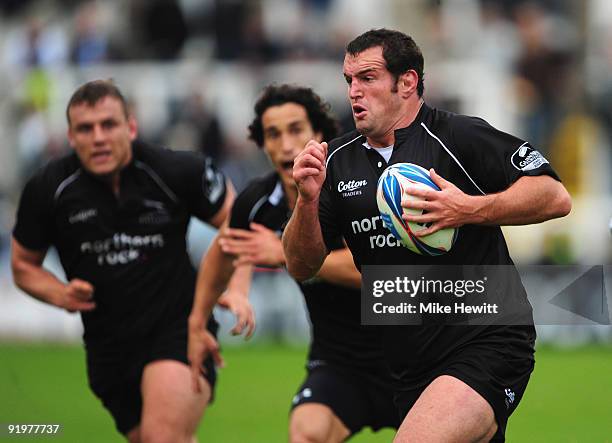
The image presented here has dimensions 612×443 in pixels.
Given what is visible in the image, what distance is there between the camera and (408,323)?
695 cm

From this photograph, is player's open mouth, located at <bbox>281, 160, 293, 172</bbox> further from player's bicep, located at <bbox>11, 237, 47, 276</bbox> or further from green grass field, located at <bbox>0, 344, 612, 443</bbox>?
green grass field, located at <bbox>0, 344, 612, 443</bbox>

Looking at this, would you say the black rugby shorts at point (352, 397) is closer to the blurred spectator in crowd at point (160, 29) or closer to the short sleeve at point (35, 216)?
the short sleeve at point (35, 216)

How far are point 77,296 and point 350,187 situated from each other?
2.60 metres

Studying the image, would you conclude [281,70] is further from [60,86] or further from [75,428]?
[75,428]

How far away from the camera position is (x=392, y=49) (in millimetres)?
6859

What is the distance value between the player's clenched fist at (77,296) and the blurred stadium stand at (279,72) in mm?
10521

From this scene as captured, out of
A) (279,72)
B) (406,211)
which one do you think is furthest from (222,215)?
(279,72)

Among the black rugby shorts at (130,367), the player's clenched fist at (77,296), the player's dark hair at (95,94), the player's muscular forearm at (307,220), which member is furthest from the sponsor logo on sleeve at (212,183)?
the player's muscular forearm at (307,220)

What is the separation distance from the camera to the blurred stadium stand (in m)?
20.4

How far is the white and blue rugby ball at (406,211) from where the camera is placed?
21.6 feet

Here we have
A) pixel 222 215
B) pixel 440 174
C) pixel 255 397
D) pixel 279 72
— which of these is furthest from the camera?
pixel 279 72

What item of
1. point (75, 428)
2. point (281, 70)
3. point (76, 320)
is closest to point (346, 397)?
point (75, 428)

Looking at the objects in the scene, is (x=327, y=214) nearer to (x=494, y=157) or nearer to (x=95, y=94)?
(x=494, y=157)

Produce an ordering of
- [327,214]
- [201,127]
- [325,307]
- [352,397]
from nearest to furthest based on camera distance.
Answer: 1. [327,214]
2. [352,397]
3. [325,307]
4. [201,127]
